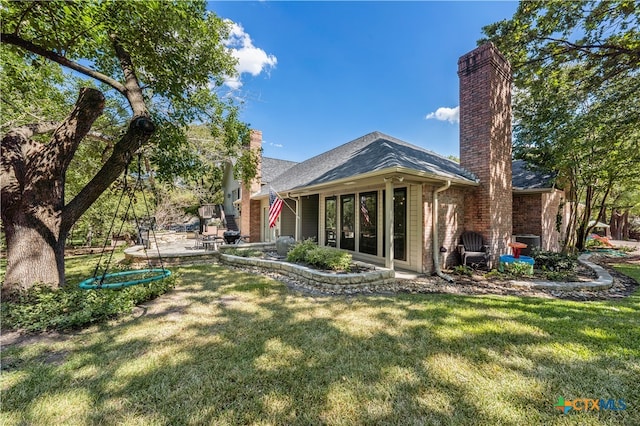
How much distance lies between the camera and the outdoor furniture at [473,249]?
741 cm

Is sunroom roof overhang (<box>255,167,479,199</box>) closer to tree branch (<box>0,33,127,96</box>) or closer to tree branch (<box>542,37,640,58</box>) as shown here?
tree branch (<box>542,37,640,58</box>)

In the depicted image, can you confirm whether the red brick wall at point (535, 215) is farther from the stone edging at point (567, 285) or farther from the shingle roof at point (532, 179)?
the stone edging at point (567, 285)

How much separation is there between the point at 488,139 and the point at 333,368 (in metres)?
8.12

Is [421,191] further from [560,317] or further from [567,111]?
[567,111]

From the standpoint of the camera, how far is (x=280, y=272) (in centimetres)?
753

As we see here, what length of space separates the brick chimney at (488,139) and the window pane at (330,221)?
4.62 meters

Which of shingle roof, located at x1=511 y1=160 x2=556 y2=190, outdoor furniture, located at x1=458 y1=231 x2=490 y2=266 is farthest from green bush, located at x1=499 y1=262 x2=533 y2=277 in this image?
shingle roof, located at x1=511 y1=160 x2=556 y2=190

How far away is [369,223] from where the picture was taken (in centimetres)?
867

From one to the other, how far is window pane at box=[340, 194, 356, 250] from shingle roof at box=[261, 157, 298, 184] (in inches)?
308

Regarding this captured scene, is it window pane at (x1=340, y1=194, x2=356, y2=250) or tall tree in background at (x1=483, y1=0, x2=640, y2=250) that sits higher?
tall tree in background at (x1=483, y1=0, x2=640, y2=250)

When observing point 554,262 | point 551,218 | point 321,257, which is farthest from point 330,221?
point 551,218

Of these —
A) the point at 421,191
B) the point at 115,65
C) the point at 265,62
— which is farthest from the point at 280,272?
the point at 265,62

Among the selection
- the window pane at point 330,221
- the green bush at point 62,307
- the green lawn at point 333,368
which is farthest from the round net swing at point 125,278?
the window pane at point 330,221

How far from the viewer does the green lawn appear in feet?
7.13
